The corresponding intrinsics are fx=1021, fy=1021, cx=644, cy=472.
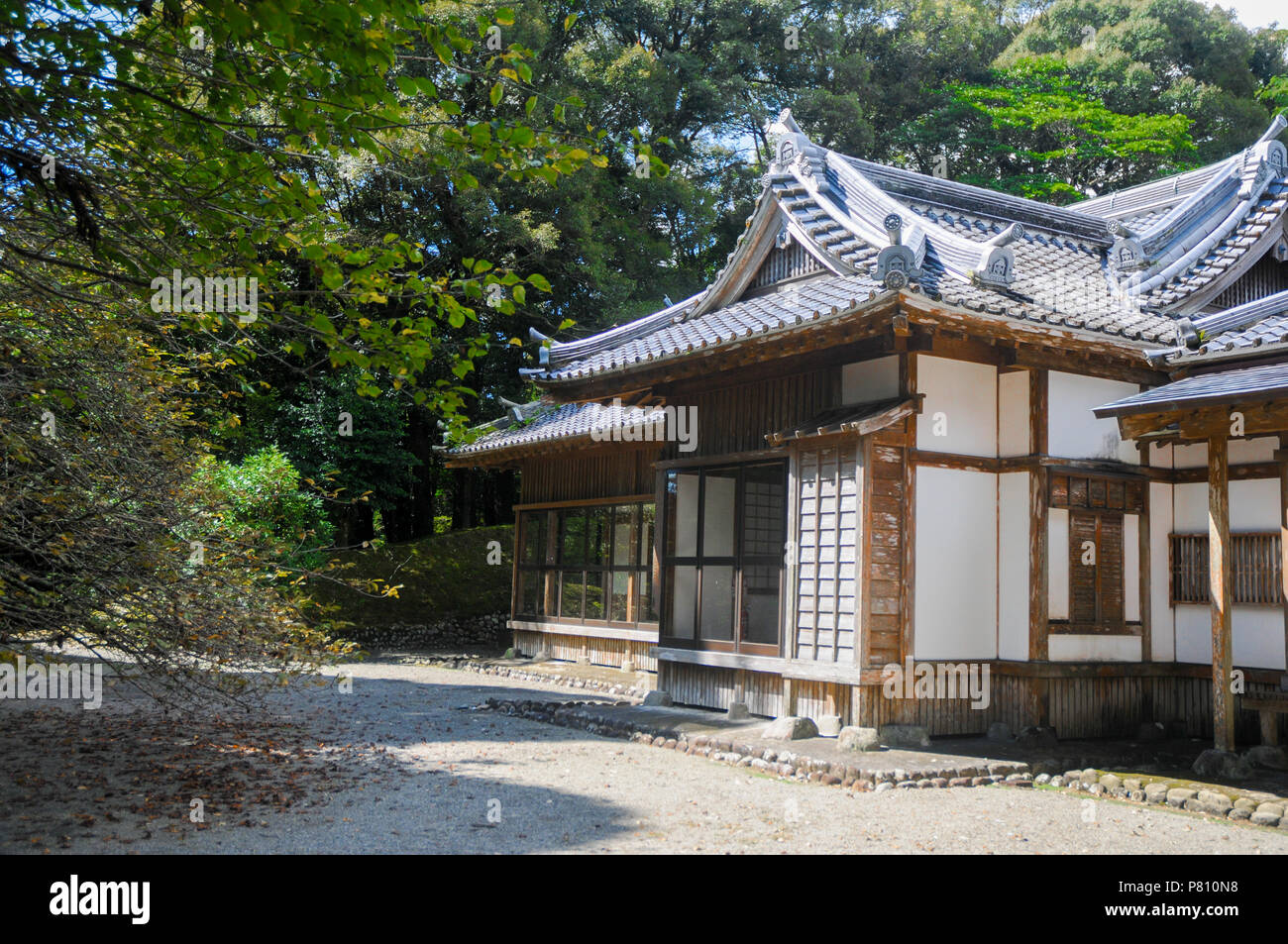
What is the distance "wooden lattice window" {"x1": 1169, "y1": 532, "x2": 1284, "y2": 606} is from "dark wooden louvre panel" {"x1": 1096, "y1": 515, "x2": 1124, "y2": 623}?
0.76 m

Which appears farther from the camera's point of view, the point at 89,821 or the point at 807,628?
the point at 807,628

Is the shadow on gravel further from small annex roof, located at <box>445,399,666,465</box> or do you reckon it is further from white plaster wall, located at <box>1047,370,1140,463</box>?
white plaster wall, located at <box>1047,370,1140,463</box>

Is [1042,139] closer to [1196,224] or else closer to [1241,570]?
[1196,224]

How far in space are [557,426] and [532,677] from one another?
13.8 ft

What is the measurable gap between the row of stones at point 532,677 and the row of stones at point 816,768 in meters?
3.52

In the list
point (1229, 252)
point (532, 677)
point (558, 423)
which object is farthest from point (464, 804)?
point (558, 423)

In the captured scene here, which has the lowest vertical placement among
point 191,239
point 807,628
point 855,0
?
point 807,628

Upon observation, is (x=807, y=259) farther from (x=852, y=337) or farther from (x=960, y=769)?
(x=960, y=769)

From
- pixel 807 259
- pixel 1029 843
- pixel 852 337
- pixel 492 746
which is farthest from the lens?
pixel 807 259

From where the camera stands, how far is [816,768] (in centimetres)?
848

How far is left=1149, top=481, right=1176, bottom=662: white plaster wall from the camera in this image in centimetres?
1038

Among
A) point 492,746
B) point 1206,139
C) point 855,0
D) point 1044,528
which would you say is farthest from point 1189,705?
point 855,0
